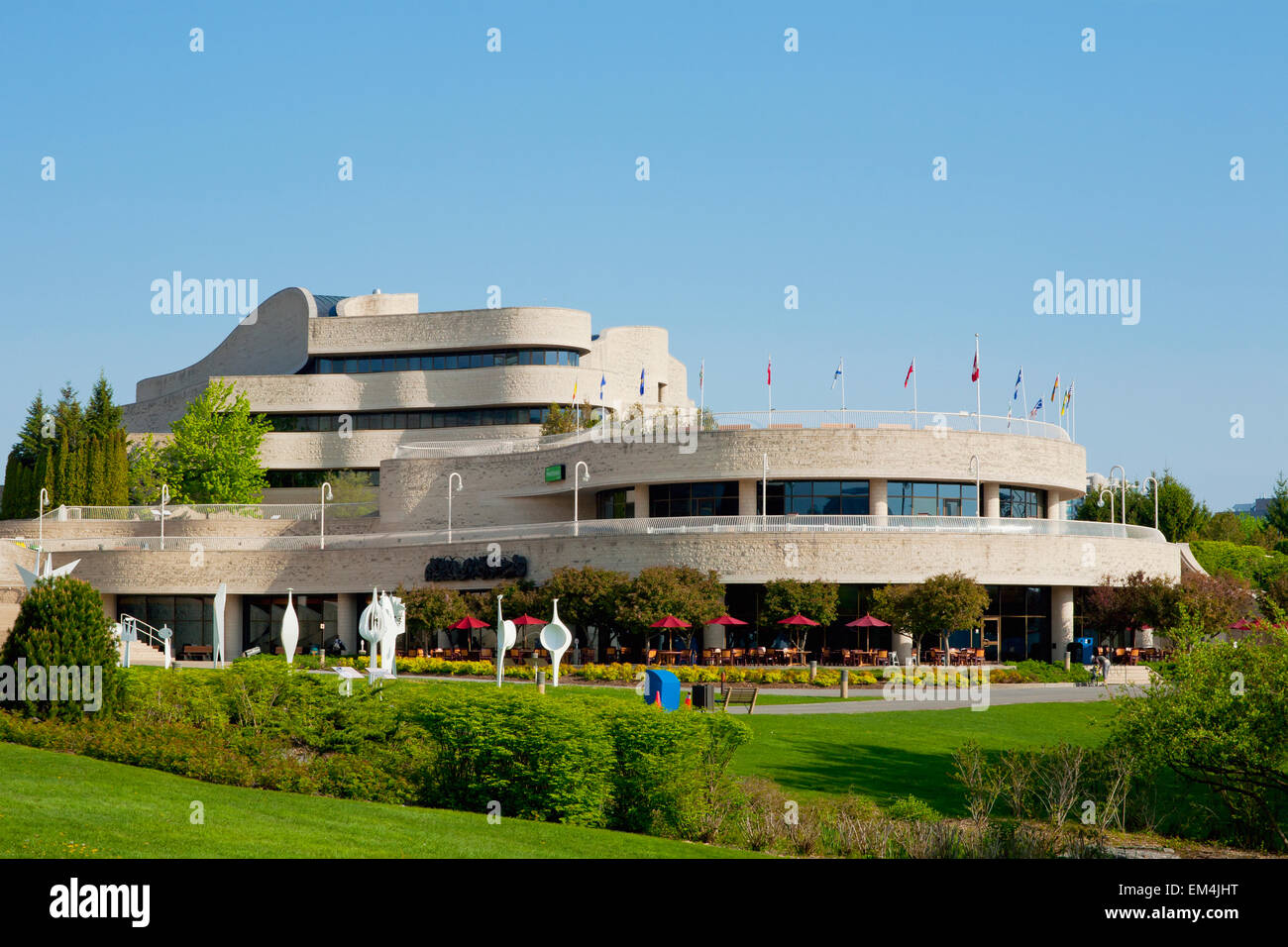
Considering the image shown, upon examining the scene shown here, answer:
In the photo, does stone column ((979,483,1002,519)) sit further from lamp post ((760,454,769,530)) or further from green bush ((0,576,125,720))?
green bush ((0,576,125,720))

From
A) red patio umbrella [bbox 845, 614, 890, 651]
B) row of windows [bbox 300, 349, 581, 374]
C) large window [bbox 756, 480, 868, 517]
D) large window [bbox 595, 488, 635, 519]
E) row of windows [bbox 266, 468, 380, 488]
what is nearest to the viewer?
red patio umbrella [bbox 845, 614, 890, 651]

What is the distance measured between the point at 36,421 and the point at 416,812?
234 ft

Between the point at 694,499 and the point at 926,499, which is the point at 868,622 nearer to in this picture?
the point at 926,499

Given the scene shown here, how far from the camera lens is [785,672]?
42.7 metres

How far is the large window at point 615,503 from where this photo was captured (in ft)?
190

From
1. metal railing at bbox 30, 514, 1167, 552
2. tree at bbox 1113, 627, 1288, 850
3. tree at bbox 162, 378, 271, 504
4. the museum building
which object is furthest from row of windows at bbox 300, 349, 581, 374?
tree at bbox 1113, 627, 1288, 850

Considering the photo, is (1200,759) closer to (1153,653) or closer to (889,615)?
(889,615)

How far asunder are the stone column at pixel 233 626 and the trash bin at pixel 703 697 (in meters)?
40.2

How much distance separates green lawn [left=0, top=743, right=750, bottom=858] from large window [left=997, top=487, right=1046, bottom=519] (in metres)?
43.6

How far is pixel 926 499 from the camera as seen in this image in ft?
177

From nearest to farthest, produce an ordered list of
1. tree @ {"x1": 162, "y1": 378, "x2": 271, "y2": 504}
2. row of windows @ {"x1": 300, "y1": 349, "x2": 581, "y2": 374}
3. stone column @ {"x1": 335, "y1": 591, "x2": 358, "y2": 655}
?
stone column @ {"x1": 335, "y1": 591, "x2": 358, "y2": 655} → tree @ {"x1": 162, "y1": 378, "x2": 271, "y2": 504} → row of windows @ {"x1": 300, "y1": 349, "x2": 581, "y2": 374}

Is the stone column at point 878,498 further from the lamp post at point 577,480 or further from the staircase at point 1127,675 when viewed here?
the lamp post at point 577,480

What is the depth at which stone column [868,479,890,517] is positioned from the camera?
5347 centimetres
